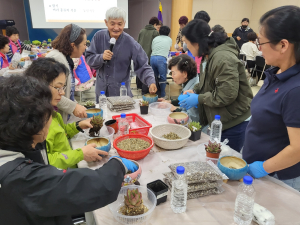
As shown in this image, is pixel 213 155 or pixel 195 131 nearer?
pixel 213 155

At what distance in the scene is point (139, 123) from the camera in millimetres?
1953

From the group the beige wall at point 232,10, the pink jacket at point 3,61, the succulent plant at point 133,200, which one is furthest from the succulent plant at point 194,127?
the beige wall at point 232,10

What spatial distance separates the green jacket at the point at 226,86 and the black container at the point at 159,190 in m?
0.91

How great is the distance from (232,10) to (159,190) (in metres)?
9.87

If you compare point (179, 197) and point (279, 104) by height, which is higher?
point (279, 104)

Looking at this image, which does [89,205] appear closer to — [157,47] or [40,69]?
[40,69]

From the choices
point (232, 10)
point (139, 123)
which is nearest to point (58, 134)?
point (139, 123)

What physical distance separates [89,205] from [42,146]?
0.43 m

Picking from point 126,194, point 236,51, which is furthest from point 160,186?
point 236,51

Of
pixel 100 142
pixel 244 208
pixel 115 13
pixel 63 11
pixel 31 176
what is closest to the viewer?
pixel 31 176

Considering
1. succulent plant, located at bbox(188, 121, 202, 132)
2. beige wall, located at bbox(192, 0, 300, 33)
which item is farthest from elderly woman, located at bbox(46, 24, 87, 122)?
beige wall, located at bbox(192, 0, 300, 33)

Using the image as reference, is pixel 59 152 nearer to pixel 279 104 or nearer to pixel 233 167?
pixel 233 167

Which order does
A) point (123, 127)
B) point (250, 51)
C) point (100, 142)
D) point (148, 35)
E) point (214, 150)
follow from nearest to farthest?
point (214, 150)
point (100, 142)
point (123, 127)
point (148, 35)
point (250, 51)

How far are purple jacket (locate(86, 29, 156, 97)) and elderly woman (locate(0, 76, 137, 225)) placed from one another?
6.07ft
